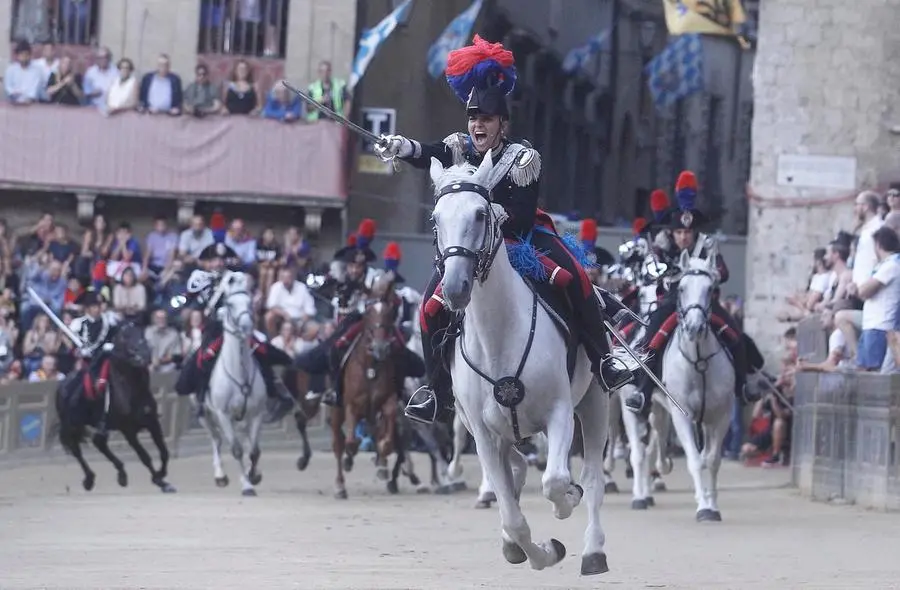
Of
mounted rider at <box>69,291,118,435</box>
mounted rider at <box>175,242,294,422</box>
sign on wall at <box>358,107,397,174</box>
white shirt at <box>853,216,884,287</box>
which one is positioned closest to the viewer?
white shirt at <box>853,216,884,287</box>

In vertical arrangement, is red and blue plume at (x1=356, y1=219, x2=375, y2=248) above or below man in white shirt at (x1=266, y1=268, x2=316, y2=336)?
above

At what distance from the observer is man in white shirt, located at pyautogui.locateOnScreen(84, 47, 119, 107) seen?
34.5 m

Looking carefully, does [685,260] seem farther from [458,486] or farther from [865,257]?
[458,486]

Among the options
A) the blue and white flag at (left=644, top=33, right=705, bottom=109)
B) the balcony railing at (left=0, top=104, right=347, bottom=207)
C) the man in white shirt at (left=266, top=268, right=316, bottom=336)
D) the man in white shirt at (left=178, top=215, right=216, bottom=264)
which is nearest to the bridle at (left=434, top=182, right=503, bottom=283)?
the man in white shirt at (left=266, top=268, right=316, bottom=336)

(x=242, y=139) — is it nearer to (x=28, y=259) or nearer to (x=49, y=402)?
(x=28, y=259)

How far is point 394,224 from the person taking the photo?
3716cm

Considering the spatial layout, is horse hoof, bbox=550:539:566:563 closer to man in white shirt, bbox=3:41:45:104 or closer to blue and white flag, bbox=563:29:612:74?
man in white shirt, bbox=3:41:45:104

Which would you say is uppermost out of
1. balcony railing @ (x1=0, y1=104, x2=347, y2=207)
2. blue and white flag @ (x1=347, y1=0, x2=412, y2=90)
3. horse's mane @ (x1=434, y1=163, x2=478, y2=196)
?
blue and white flag @ (x1=347, y1=0, x2=412, y2=90)

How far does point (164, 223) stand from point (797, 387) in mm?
14844

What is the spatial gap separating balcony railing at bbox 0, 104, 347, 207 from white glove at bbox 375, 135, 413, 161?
22988 millimetres

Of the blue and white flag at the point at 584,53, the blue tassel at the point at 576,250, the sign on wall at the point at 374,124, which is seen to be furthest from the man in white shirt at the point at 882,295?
the blue and white flag at the point at 584,53

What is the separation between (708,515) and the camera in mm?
17656

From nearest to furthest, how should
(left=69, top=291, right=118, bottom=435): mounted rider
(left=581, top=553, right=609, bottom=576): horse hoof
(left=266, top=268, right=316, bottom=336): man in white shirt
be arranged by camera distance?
(left=581, top=553, right=609, bottom=576): horse hoof < (left=69, top=291, right=118, bottom=435): mounted rider < (left=266, top=268, right=316, bottom=336): man in white shirt

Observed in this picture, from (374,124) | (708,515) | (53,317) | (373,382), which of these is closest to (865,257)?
(708,515)
